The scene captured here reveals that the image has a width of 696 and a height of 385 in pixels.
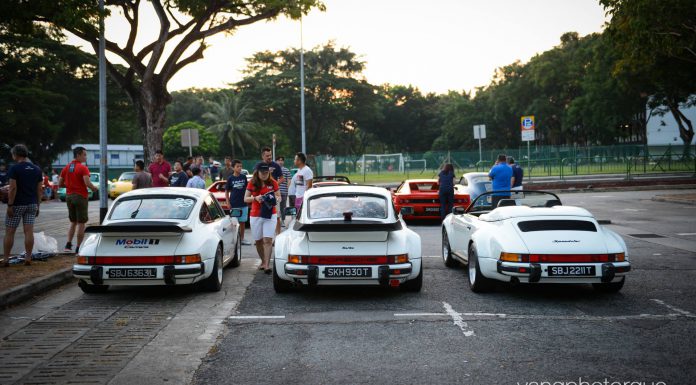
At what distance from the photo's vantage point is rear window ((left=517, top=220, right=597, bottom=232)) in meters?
7.63

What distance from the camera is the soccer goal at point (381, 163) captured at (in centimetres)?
4728

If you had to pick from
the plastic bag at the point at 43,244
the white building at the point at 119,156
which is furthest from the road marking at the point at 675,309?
the white building at the point at 119,156

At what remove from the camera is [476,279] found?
7.97 meters

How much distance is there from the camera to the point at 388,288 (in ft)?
28.0

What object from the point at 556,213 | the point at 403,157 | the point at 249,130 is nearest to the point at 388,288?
the point at 556,213

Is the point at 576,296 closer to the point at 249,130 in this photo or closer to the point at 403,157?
the point at 403,157

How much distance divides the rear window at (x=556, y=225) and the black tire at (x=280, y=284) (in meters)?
2.96

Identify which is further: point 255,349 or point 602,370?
point 255,349

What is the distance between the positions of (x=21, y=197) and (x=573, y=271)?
8049 mm

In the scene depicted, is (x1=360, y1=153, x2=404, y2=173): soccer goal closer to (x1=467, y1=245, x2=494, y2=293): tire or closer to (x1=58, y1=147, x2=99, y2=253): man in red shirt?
(x1=58, y1=147, x2=99, y2=253): man in red shirt

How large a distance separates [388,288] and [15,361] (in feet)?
15.1

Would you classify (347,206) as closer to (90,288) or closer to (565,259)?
(565,259)

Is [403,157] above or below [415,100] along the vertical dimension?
below

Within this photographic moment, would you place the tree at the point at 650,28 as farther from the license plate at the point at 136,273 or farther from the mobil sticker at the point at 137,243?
the license plate at the point at 136,273
